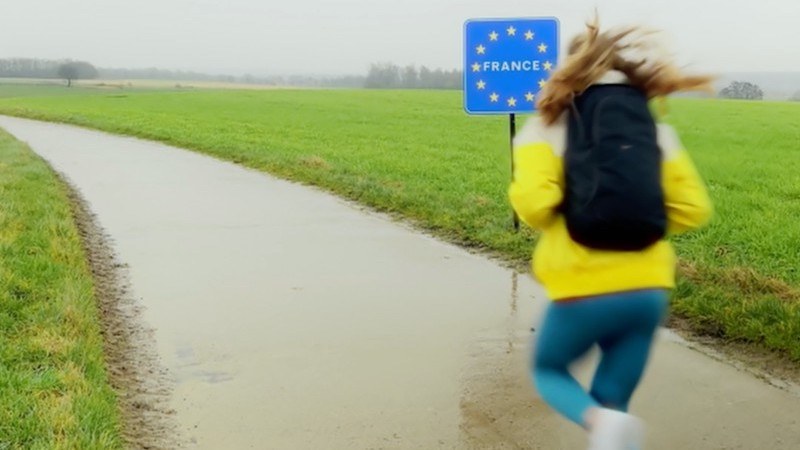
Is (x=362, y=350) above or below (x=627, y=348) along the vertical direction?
below

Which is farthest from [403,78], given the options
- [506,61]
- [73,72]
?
[506,61]

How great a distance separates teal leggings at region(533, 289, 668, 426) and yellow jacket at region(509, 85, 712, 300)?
47 mm

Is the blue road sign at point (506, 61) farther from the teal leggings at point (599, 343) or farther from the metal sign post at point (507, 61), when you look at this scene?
the teal leggings at point (599, 343)

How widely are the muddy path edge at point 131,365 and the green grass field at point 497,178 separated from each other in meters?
3.08

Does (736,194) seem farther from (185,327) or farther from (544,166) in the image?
(544,166)

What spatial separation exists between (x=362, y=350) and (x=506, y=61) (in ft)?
13.0

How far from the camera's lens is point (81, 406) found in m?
4.05

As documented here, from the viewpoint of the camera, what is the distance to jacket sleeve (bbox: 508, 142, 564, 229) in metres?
2.85

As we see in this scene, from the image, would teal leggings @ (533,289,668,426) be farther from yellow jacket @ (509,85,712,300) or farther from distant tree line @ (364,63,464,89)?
distant tree line @ (364,63,464,89)

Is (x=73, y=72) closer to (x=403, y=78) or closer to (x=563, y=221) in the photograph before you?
(x=403, y=78)

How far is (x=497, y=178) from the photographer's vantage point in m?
13.6

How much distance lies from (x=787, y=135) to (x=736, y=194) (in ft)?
46.2

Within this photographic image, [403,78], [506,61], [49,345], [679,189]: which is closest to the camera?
[679,189]

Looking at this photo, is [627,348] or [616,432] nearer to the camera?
[616,432]
